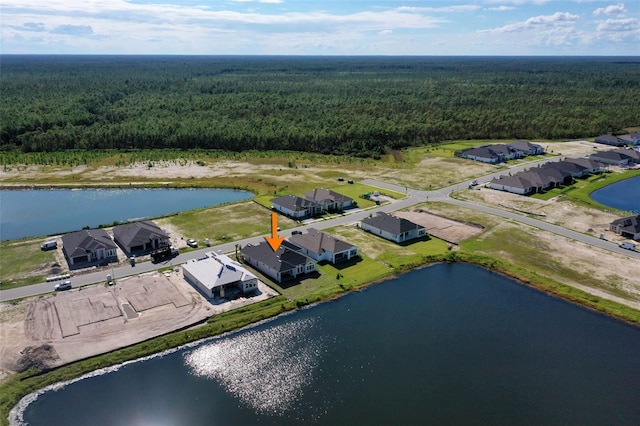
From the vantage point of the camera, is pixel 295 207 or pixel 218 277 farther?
pixel 295 207

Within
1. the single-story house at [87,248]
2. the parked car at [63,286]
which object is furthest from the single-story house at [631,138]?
the parked car at [63,286]

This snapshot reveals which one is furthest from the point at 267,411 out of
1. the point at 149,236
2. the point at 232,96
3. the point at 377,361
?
the point at 232,96

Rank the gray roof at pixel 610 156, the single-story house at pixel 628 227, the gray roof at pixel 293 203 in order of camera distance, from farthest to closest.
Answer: the gray roof at pixel 610 156
the gray roof at pixel 293 203
the single-story house at pixel 628 227

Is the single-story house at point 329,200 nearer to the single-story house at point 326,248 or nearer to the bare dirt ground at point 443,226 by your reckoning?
the bare dirt ground at point 443,226

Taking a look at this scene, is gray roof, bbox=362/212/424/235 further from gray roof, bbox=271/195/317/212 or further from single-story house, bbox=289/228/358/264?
gray roof, bbox=271/195/317/212

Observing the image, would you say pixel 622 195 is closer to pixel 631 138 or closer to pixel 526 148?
pixel 526 148

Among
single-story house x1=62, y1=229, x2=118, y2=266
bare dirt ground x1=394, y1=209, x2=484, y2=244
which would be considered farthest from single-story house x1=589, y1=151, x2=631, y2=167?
single-story house x1=62, y1=229, x2=118, y2=266

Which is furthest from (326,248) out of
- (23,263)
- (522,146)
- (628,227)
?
(522,146)
